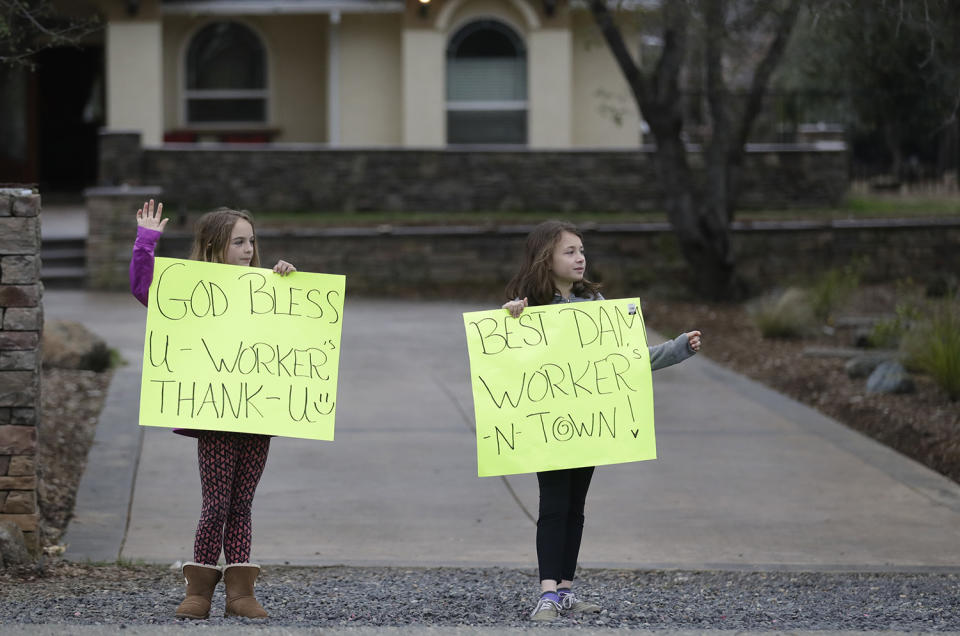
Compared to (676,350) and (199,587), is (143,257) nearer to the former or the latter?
(199,587)

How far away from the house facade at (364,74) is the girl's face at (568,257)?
15.8 m

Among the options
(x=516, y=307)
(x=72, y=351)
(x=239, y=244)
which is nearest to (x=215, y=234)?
(x=239, y=244)

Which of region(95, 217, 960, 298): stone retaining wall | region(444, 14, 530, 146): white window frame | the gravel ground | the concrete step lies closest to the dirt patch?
region(95, 217, 960, 298): stone retaining wall

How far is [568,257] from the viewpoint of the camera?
15.3ft

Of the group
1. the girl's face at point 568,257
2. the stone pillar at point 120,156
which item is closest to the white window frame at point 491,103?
the stone pillar at point 120,156

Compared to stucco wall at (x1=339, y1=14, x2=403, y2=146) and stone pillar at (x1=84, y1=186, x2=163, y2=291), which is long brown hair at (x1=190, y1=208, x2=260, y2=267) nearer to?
stone pillar at (x1=84, y1=186, x2=163, y2=291)

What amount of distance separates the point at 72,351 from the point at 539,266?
6.97m

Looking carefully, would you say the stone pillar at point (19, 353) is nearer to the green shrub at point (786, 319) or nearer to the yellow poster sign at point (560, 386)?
the yellow poster sign at point (560, 386)

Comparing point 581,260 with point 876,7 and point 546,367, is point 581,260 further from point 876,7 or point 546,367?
point 876,7

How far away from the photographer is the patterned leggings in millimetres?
4559

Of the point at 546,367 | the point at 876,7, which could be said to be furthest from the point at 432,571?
the point at 876,7

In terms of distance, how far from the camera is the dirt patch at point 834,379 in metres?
8.58

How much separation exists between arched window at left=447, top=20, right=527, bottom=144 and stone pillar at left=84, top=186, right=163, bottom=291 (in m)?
6.70

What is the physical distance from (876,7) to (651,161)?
10825 mm
